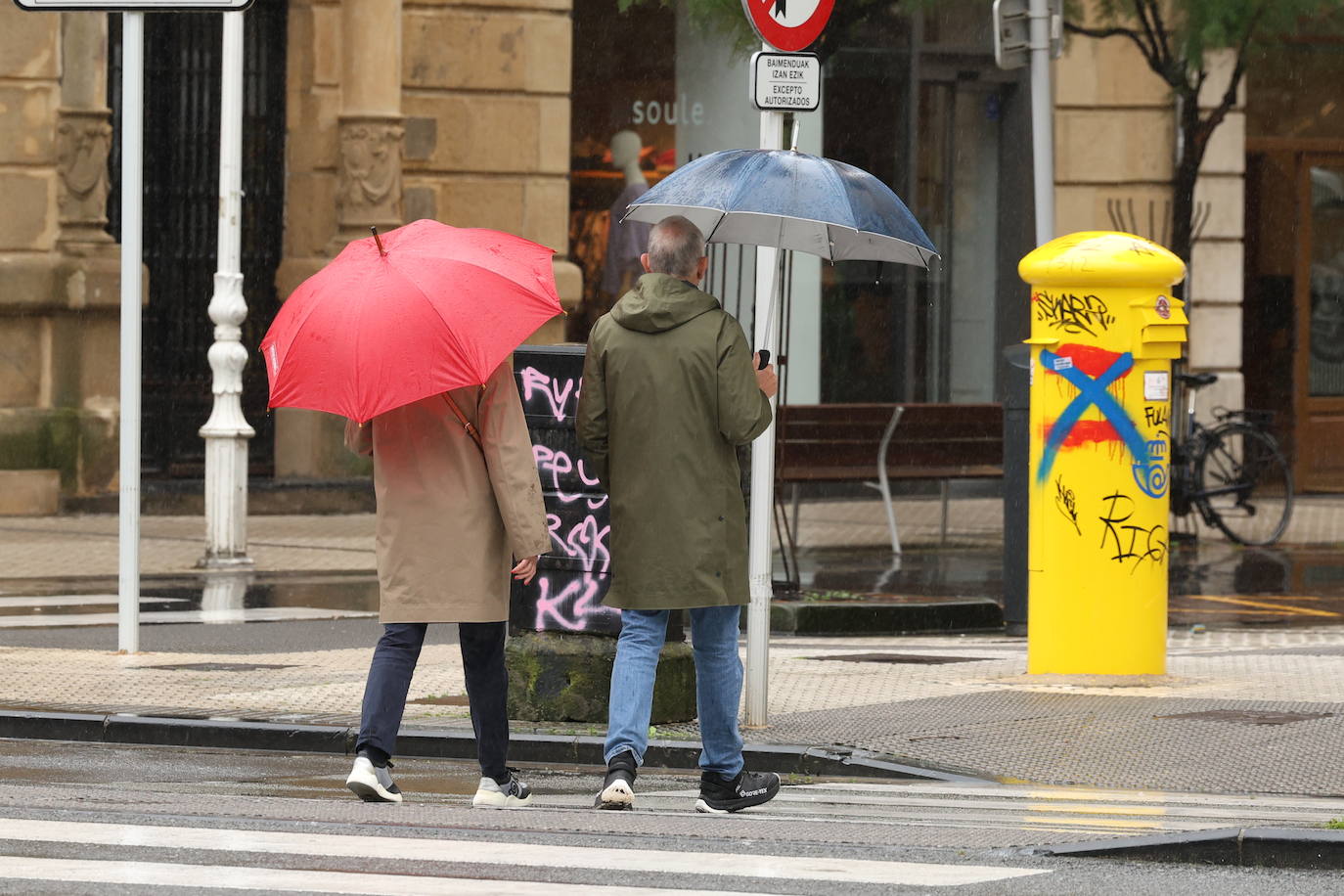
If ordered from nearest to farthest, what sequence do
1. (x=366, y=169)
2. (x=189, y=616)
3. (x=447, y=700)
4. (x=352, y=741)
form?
1. (x=352, y=741)
2. (x=447, y=700)
3. (x=189, y=616)
4. (x=366, y=169)

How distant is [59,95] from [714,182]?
37.8 feet

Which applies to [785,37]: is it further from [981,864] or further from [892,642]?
[892,642]

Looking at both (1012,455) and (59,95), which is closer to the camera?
(1012,455)

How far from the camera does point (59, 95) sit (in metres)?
18.0

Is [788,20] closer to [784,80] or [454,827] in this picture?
[784,80]

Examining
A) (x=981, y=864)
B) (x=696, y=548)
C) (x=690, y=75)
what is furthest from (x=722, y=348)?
(x=690, y=75)

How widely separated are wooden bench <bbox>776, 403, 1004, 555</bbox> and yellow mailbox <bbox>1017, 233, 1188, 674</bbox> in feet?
20.1

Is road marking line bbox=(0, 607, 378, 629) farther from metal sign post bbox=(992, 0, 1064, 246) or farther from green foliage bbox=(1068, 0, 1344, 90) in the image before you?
green foliage bbox=(1068, 0, 1344, 90)

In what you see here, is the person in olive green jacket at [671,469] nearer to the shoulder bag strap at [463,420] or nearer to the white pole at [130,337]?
the shoulder bag strap at [463,420]

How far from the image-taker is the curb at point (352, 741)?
316 inches

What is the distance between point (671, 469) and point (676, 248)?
646 mm

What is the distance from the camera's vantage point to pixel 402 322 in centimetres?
675

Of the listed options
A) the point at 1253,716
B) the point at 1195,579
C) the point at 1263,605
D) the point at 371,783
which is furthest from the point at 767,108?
the point at 1195,579

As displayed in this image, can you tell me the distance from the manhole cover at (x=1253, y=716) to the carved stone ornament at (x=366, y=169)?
11.4 meters
